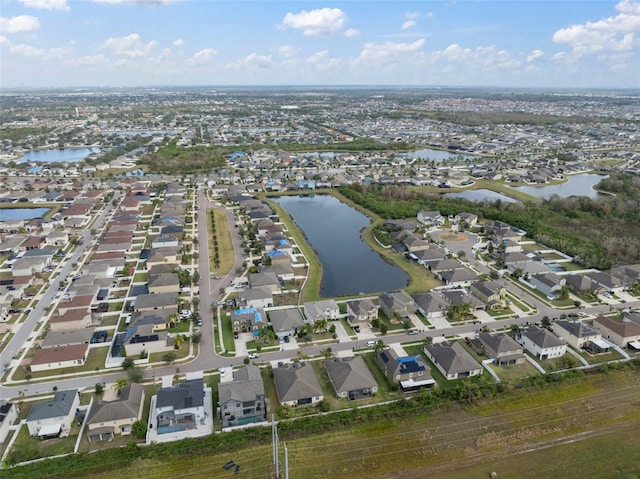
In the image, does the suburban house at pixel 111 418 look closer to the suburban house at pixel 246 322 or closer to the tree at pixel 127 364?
the tree at pixel 127 364

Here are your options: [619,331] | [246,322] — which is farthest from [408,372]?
[619,331]

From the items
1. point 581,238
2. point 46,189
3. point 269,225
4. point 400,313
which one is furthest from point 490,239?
point 46,189

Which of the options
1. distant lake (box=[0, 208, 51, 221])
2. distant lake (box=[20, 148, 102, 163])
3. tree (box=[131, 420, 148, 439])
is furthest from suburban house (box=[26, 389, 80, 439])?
distant lake (box=[20, 148, 102, 163])

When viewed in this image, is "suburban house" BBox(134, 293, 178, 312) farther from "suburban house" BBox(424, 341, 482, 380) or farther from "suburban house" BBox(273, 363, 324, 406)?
"suburban house" BBox(424, 341, 482, 380)

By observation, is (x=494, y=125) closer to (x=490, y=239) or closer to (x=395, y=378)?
(x=490, y=239)

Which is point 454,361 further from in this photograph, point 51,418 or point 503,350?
point 51,418

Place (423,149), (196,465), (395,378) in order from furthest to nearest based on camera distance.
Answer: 1. (423,149)
2. (395,378)
3. (196,465)
